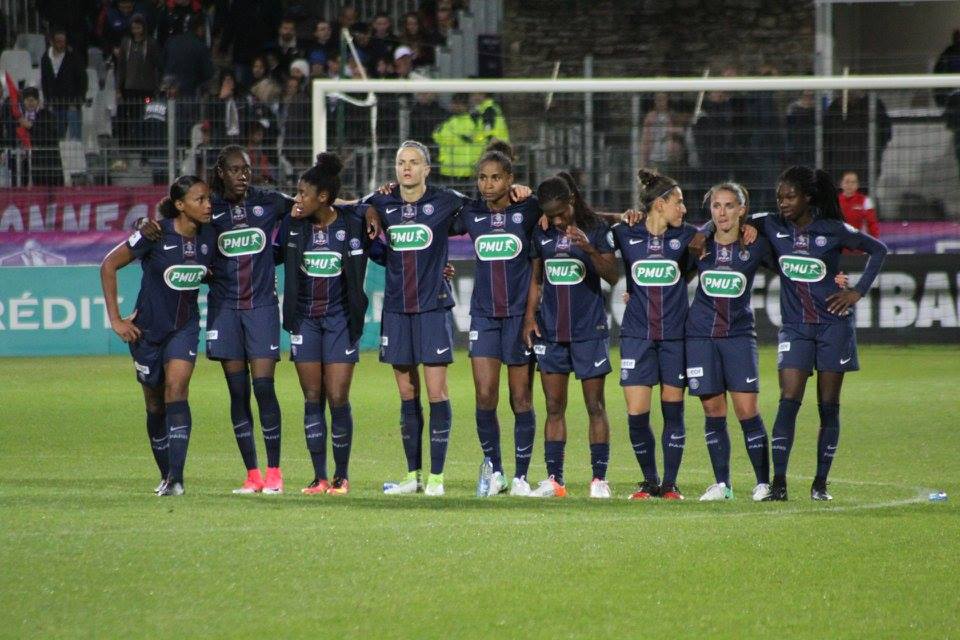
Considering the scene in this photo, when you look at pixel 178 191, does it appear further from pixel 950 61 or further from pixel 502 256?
pixel 950 61

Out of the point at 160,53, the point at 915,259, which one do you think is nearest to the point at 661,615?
the point at 915,259

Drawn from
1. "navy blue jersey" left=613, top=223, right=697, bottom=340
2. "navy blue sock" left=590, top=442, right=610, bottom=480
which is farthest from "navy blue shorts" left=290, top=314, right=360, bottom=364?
"navy blue jersey" left=613, top=223, right=697, bottom=340

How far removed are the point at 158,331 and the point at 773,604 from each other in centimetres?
433

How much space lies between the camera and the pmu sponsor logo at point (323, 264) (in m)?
9.21

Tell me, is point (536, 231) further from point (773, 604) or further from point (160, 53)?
point (160, 53)

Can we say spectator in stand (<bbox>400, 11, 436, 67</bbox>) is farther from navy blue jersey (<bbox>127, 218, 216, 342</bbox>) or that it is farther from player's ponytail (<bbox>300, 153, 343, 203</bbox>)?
navy blue jersey (<bbox>127, 218, 216, 342</bbox>)

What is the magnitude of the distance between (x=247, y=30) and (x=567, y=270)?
15.8 meters

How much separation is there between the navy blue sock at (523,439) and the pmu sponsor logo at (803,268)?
1.74m

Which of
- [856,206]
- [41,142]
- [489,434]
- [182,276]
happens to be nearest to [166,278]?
[182,276]

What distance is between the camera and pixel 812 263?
9.06m

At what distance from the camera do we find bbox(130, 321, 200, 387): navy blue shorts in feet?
29.6

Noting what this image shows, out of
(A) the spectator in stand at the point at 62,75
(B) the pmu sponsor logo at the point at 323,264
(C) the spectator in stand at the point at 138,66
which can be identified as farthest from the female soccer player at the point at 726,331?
(A) the spectator in stand at the point at 62,75

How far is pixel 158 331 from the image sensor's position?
29.6 feet

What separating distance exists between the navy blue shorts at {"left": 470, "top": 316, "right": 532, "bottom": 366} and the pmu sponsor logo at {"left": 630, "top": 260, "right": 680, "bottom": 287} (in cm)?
77
